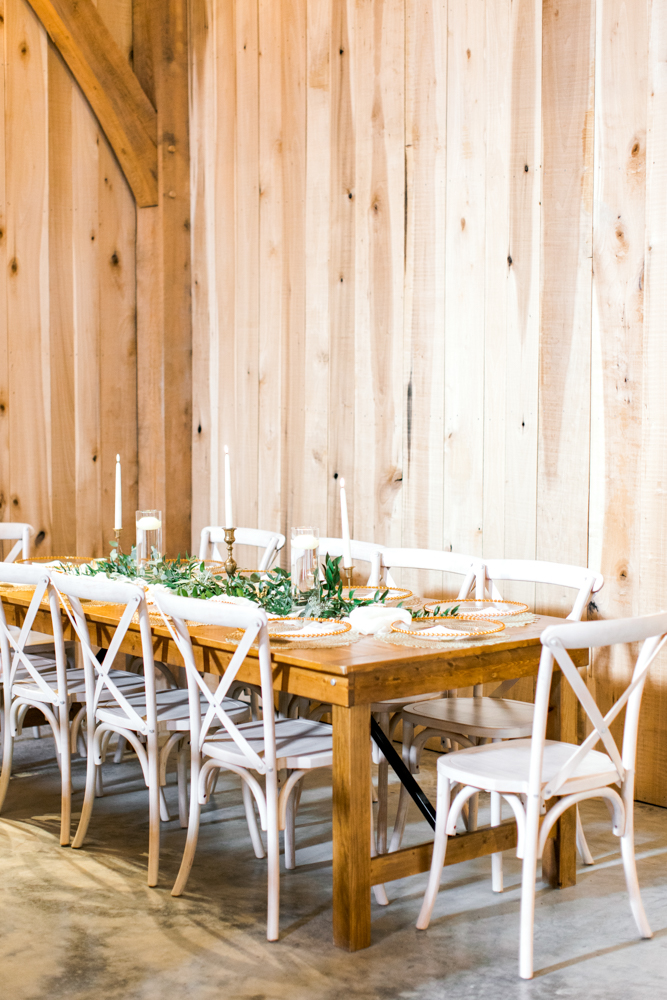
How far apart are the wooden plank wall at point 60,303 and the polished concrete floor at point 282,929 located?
6.94ft

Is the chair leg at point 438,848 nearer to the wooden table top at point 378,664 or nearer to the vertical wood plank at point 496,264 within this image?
the wooden table top at point 378,664

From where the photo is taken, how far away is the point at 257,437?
16.2 feet

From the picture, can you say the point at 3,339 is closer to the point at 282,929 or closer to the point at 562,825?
the point at 282,929

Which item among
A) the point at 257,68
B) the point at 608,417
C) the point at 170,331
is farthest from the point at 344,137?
the point at 608,417

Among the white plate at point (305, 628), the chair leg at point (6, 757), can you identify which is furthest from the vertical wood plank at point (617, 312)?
the chair leg at point (6, 757)

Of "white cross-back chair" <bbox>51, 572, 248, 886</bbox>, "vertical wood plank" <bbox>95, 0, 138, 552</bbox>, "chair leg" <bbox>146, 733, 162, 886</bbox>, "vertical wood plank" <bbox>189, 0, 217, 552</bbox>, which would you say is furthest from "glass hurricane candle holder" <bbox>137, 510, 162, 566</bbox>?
"vertical wood plank" <bbox>95, 0, 138, 552</bbox>

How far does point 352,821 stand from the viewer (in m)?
2.34

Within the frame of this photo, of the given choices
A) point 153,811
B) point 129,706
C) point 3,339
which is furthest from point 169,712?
point 3,339

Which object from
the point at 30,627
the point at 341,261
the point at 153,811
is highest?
the point at 341,261

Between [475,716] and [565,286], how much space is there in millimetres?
1622

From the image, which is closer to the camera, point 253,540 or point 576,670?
point 576,670

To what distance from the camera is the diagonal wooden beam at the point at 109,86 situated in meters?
4.87

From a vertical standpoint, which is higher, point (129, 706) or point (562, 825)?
point (129, 706)

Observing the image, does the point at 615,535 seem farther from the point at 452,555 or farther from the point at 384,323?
the point at 384,323
